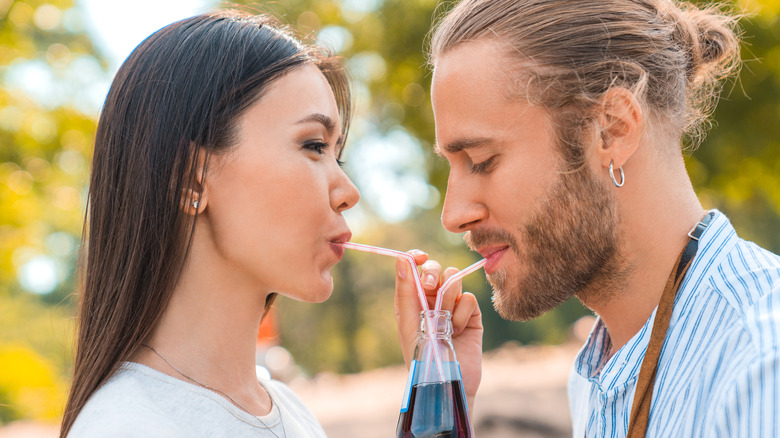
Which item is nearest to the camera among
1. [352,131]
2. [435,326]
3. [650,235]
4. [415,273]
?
[435,326]

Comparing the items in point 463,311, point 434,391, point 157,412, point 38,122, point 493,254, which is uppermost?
point 38,122

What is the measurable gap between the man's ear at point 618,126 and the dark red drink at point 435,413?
3.41 feet

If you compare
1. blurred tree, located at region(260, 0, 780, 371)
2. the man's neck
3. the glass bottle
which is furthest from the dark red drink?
blurred tree, located at region(260, 0, 780, 371)

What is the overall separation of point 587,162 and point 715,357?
2.84 feet

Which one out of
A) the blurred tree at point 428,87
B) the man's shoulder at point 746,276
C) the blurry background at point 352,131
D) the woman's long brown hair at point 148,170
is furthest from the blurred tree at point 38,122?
the man's shoulder at point 746,276

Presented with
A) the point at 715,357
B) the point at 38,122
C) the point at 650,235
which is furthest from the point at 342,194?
the point at 38,122

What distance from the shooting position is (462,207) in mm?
2689

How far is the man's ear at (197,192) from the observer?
2.31 meters

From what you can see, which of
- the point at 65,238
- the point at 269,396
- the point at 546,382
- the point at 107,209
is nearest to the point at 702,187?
the point at 546,382

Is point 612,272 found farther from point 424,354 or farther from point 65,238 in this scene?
point 65,238

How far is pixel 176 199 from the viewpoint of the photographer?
2.29 m

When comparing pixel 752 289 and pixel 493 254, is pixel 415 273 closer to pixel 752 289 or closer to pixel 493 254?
pixel 493 254

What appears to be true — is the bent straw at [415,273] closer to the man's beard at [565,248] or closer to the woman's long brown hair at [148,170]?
the man's beard at [565,248]

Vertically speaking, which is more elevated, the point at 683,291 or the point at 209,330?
the point at 683,291
